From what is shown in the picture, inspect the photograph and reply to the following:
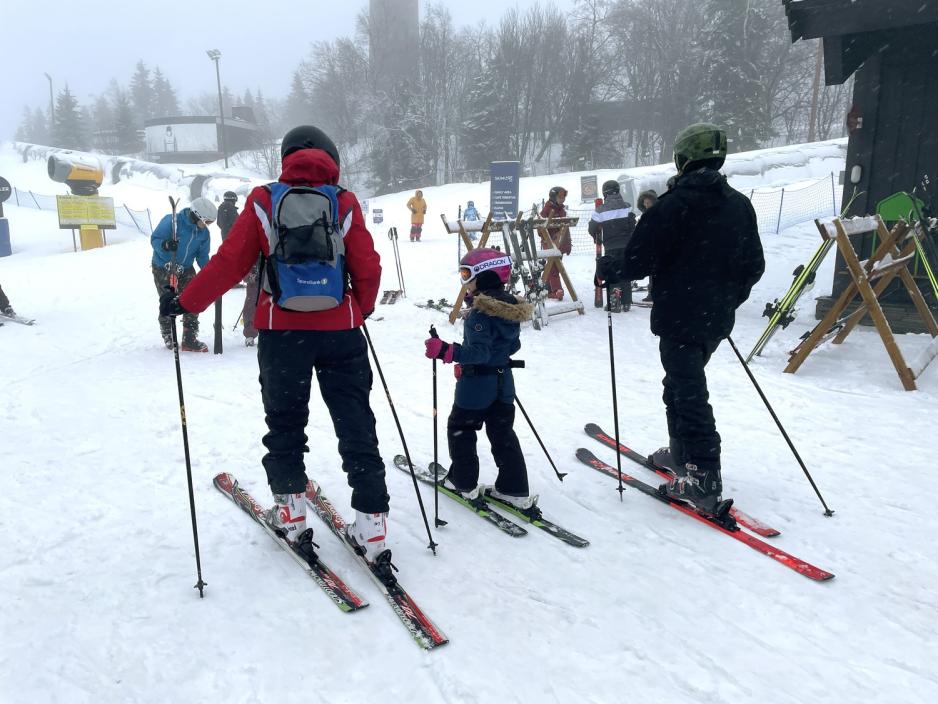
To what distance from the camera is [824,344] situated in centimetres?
741

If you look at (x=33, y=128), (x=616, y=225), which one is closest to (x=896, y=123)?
(x=616, y=225)

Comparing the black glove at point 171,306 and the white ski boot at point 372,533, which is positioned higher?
the black glove at point 171,306

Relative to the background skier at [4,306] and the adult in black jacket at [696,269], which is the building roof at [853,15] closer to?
the adult in black jacket at [696,269]

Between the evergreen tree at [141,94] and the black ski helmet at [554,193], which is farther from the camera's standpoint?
the evergreen tree at [141,94]

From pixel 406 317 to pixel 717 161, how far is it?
6.91 m

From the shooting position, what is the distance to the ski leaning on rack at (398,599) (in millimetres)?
2553

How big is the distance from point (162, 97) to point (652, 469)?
112 m

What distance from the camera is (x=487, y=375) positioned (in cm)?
362

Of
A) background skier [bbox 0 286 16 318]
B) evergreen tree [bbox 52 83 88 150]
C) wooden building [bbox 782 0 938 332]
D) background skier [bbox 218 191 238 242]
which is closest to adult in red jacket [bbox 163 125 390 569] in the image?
wooden building [bbox 782 0 938 332]

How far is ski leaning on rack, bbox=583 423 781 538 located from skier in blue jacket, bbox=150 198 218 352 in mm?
5108

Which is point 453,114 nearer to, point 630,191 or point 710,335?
point 630,191

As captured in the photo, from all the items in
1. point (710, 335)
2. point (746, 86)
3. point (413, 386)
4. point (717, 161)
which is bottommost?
point (413, 386)

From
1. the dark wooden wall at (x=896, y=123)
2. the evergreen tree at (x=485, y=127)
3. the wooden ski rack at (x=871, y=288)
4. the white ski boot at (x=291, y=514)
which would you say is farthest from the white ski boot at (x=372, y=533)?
the evergreen tree at (x=485, y=127)

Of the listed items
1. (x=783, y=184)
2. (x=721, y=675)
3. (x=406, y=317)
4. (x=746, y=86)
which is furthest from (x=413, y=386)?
(x=746, y=86)
